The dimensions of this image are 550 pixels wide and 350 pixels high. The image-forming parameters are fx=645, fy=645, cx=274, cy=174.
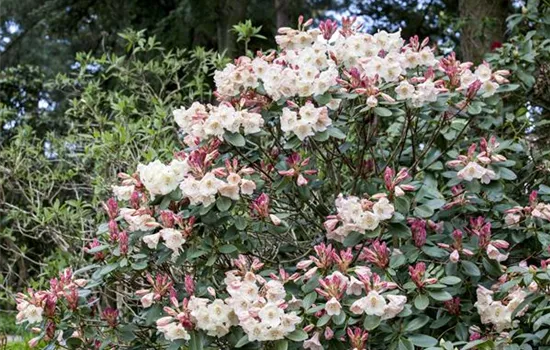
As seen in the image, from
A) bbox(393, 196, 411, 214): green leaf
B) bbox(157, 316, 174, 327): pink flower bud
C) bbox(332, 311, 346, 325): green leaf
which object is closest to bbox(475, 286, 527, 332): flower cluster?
bbox(393, 196, 411, 214): green leaf

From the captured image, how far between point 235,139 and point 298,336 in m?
0.68

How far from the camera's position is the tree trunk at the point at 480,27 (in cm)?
434

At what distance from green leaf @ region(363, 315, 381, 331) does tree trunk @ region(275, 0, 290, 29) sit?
19.6ft

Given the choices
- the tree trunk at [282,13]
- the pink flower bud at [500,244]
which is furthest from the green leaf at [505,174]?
the tree trunk at [282,13]

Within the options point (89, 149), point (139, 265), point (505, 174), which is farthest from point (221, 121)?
point (89, 149)

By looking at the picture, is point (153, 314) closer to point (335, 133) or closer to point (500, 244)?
point (335, 133)

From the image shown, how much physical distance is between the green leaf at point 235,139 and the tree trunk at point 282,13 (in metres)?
5.50

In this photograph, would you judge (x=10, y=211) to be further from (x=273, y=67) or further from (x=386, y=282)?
(x=386, y=282)

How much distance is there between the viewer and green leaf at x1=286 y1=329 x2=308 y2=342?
1.83 m

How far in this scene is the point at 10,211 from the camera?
411 cm

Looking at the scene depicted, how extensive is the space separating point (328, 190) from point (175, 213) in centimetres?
96

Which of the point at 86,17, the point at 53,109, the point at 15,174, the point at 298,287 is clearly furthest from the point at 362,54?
the point at 53,109

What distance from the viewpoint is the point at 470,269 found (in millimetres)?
2049

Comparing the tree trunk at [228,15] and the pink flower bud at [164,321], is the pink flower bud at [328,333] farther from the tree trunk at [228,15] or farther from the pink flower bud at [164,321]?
the tree trunk at [228,15]
